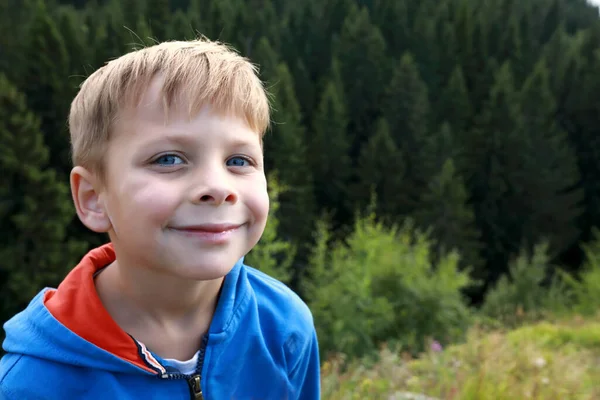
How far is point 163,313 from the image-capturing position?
152cm

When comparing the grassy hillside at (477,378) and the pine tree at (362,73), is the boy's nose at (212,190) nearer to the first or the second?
the grassy hillside at (477,378)

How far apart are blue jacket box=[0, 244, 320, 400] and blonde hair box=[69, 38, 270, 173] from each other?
1.01ft

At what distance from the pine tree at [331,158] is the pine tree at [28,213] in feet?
51.2

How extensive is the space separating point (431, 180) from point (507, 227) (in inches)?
225

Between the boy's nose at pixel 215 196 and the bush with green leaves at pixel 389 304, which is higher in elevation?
the boy's nose at pixel 215 196

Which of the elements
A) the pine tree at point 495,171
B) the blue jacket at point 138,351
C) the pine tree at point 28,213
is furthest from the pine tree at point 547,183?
the blue jacket at point 138,351

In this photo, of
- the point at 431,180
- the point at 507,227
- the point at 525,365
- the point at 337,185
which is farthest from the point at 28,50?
the point at 525,365

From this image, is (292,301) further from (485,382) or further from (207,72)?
(485,382)

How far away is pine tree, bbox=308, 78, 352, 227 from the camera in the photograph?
120 ft

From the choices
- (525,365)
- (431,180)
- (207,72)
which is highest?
(207,72)

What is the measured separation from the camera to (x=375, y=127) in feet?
130

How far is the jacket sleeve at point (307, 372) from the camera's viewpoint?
168cm

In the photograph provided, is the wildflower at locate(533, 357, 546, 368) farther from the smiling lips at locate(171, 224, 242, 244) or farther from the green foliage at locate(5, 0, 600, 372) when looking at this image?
the green foliage at locate(5, 0, 600, 372)

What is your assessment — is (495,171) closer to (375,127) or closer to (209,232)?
(375,127)
